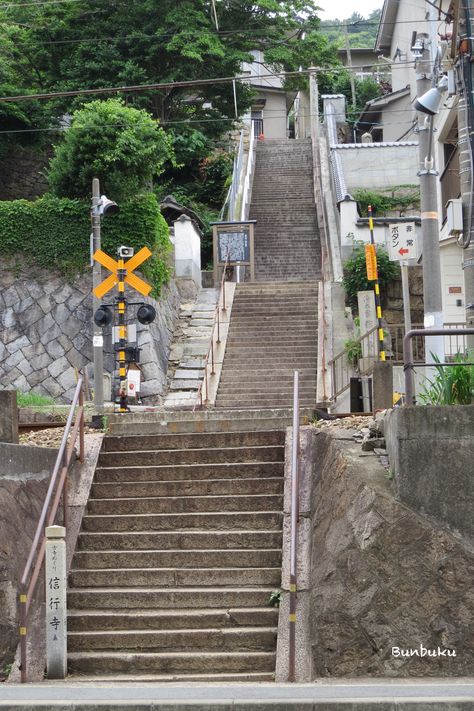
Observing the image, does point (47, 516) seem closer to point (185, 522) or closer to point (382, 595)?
point (185, 522)

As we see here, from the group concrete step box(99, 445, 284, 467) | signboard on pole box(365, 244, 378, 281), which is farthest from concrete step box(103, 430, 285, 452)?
signboard on pole box(365, 244, 378, 281)

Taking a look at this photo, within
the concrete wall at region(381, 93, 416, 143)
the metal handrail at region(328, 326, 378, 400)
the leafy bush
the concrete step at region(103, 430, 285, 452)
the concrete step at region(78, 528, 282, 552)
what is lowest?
the concrete step at region(78, 528, 282, 552)

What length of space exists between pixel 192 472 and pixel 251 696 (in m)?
4.25

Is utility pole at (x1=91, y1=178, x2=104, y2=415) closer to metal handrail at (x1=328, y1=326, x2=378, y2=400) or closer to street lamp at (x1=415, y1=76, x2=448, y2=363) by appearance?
metal handrail at (x1=328, y1=326, x2=378, y2=400)

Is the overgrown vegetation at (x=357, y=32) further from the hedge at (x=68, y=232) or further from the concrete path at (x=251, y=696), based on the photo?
the concrete path at (x=251, y=696)

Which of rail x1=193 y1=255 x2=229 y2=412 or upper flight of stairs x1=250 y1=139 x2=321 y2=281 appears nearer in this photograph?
rail x1=193 y1=255 x2=229 y2=412

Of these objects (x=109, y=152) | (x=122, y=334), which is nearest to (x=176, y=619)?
(x=122, y=334)

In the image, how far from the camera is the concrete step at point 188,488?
1167 cm

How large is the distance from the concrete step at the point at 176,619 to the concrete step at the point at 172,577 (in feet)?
1.35

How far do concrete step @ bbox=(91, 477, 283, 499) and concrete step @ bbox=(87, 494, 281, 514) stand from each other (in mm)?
154

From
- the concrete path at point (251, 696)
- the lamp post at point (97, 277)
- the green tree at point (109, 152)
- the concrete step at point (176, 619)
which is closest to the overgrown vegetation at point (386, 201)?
the green tree at point (109, 152)

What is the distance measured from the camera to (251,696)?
8000 mm

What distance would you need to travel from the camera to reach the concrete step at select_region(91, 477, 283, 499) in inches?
460

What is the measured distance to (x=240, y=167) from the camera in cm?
3553
